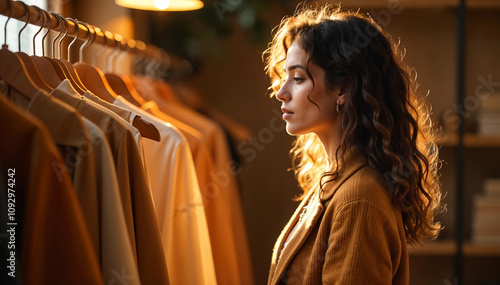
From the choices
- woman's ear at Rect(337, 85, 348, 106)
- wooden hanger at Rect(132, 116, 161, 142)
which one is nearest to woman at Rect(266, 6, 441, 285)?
woman's ear at Rect(337, 85, 348, 106)

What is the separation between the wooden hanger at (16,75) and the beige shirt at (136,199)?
122 millimetres

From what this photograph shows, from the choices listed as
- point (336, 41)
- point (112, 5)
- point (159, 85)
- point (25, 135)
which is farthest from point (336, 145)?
point (112, 5)

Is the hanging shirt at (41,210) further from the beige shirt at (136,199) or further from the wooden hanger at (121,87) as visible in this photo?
the wooden hanger at (121,87)

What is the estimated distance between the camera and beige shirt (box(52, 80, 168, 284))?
1.00 meters

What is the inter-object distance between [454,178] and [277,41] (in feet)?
5.50

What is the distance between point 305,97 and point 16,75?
57cm

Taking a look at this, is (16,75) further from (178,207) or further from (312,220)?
(312,220)

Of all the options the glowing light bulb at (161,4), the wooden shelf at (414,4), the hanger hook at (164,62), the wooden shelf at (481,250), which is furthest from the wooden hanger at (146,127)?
the wooden shelf at (481,250)

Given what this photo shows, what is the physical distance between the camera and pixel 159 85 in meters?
1.92

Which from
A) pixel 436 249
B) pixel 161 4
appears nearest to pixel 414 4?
pixel 436 249

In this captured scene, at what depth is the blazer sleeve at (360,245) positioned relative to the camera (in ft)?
3.36

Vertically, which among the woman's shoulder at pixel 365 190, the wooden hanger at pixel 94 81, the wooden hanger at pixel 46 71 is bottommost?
the woman's shoulder at pixel 365 190

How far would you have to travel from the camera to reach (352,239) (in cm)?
104

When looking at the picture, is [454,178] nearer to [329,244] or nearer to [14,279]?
[329,244]
